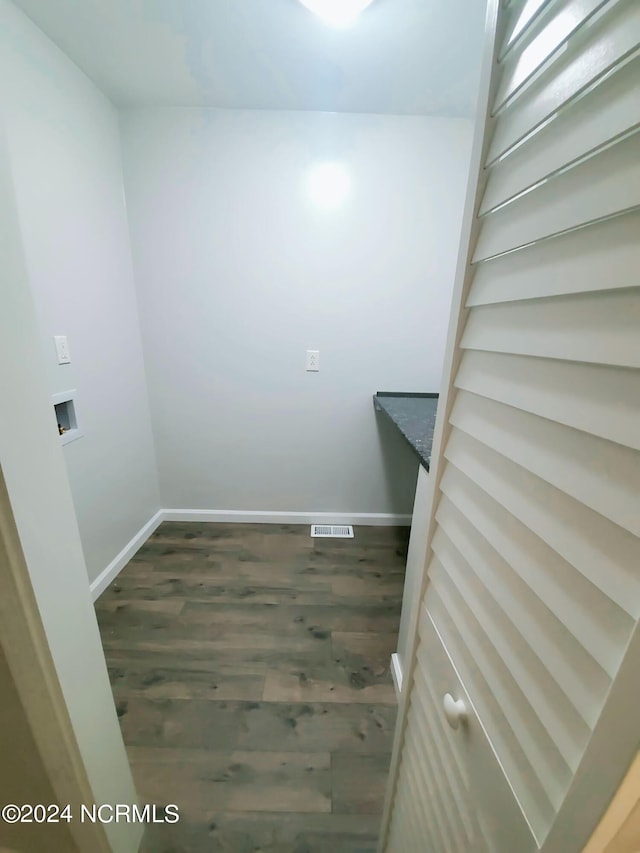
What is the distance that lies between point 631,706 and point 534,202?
0.47 metres

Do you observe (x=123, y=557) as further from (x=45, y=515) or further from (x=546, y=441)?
(x=546, y=441)

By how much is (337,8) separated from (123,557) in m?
2.72

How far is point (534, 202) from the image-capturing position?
35 centimetres

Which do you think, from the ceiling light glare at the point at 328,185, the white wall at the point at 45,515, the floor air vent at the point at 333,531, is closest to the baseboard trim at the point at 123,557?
the white wall at the point at 45,515

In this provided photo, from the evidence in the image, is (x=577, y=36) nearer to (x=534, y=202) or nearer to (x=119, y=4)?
(x=534, y=202)

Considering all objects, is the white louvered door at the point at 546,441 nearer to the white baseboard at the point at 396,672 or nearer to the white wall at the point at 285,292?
the white baseboard at the point at 396,672

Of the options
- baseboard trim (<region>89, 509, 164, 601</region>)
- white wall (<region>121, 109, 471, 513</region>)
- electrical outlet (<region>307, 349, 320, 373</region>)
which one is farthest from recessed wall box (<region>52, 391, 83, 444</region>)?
electrical outlet (<region>307, 349, 320, 373</region>)

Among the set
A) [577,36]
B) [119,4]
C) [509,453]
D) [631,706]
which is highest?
[119,4]

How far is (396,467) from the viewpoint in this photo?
2.27 m

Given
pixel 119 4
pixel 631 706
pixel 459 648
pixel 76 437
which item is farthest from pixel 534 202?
pixel 76 437

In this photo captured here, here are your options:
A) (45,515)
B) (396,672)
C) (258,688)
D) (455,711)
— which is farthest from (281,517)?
(455,711)

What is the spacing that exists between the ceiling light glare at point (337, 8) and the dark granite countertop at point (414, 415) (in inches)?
59.5

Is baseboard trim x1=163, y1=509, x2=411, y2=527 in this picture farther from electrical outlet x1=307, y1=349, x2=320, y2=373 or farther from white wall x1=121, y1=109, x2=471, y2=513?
electrical outlet x1=307, y1=349, x2=320, y2=373

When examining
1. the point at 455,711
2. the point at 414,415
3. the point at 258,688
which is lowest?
the point at 258,688
